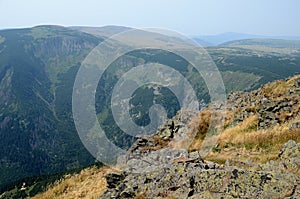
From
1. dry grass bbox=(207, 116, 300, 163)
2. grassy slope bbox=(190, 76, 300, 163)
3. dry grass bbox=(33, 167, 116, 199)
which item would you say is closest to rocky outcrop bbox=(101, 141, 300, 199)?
grassy slope bbox=(190, 76, 300, 163)

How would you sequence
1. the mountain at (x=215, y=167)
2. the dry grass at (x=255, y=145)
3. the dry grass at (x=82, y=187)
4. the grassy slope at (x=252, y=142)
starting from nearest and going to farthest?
the mountain at (x=215, y=167)
the dry grass at (x=255, y=145)
the grassy slope at (x=252, y=142)
the dry grass at (x=82, y=187)

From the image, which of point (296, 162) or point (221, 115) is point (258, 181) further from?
point (221, 115)

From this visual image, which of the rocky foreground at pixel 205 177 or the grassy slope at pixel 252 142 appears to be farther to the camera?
the grassy slope at pixel 252 142

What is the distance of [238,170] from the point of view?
11.7 meters

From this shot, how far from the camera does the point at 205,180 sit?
12.2 metres

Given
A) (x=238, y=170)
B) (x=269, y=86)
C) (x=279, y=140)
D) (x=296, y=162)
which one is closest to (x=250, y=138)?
(x=279, y=140)

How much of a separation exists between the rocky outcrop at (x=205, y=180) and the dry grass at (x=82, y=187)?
17.7 ft

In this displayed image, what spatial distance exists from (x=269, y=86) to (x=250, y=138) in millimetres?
31847

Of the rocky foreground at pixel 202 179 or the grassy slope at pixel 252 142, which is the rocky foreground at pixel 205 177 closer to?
the rocky foreground at pixel 202 179

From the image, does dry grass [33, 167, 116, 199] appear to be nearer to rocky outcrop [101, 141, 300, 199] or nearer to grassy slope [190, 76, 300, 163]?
rocky outcrop [101, 141, 300, 199]

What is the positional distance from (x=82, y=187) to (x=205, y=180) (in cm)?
1255

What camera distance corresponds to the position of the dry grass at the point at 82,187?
20.3 metres

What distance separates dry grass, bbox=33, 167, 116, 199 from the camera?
66.6 ft

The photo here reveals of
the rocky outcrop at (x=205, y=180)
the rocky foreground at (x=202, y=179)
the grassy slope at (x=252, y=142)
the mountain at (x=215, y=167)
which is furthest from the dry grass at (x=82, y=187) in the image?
the grassy slope at (x=252, y=142)
